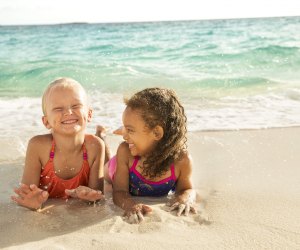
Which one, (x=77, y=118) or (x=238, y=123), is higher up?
(x=77, y=118)

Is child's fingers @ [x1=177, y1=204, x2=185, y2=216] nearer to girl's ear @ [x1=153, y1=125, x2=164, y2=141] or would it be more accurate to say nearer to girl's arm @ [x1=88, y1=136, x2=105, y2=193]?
girl's ear @ [x1=153, y1=125, x2=164, y2=141]

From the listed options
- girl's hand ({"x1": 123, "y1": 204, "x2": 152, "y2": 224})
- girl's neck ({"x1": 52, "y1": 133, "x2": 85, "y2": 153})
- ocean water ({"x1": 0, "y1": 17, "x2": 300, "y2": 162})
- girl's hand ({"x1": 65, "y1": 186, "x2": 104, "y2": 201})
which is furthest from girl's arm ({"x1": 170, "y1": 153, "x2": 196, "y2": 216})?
ocean water ({"x1": 0, "y1": 17, "x2": 300, "y2": 162})

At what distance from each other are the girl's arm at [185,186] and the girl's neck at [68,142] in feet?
2.51

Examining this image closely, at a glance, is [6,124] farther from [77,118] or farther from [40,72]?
[40,72]

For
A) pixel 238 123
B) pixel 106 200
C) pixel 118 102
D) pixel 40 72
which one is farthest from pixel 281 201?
pixel 40 72

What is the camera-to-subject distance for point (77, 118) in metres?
3.08

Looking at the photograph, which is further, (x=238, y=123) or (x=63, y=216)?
(x=238, y=123)

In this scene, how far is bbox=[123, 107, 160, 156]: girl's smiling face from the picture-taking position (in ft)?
9.77

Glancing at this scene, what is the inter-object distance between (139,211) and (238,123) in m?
2.93

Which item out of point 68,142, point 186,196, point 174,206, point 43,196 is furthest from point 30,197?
point 186,196

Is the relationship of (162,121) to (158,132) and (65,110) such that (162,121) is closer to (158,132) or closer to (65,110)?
(158,132)

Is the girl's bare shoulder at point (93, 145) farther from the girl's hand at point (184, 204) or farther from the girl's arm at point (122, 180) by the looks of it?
the girl's hand at point (184, 204)

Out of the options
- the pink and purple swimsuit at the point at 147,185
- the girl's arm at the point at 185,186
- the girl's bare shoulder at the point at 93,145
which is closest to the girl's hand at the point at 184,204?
the girl's arm at the point at 185,186

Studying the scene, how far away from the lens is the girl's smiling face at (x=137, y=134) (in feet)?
9.77
